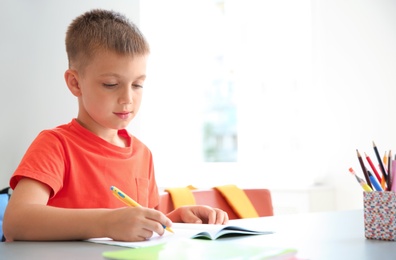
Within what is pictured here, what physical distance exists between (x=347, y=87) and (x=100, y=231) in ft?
8.12

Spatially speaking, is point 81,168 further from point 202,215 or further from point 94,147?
point 202,215

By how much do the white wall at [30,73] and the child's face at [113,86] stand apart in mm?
529

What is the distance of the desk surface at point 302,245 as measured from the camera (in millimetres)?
908

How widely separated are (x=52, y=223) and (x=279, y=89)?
2656 millimetres

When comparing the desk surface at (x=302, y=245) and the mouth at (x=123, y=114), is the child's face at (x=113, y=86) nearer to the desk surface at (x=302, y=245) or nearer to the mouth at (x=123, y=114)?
the mouth at (x=123, y=114)

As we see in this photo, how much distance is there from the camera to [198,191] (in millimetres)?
1755

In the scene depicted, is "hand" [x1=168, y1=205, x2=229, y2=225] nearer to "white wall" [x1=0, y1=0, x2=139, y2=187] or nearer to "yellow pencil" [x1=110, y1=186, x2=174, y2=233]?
"yellow pencil" [x1=110, y1=186, x2=174, y2=233]

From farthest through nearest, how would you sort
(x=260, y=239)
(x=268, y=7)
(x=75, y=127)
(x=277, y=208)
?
(x=268, y=7) → (x=277, y=208) → (x=75, y=127) → (x=260, y=239)

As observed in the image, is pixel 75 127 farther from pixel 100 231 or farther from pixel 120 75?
pixel 100 231

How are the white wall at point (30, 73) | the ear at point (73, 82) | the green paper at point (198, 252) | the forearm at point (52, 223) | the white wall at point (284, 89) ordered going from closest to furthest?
the green paper at point (198, 252), the forearm at point (52, 223), the ear at point (73, 82), the white wall at point (30, 73), the white wall at point (284, 89)

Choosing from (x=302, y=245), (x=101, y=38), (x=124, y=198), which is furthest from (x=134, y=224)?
(x=101, y=38)

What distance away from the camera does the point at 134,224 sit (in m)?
0.98

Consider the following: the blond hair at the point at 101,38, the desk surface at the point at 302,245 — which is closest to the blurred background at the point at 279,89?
the blond hair at the point at 101,38

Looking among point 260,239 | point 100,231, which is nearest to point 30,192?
point 100,231
